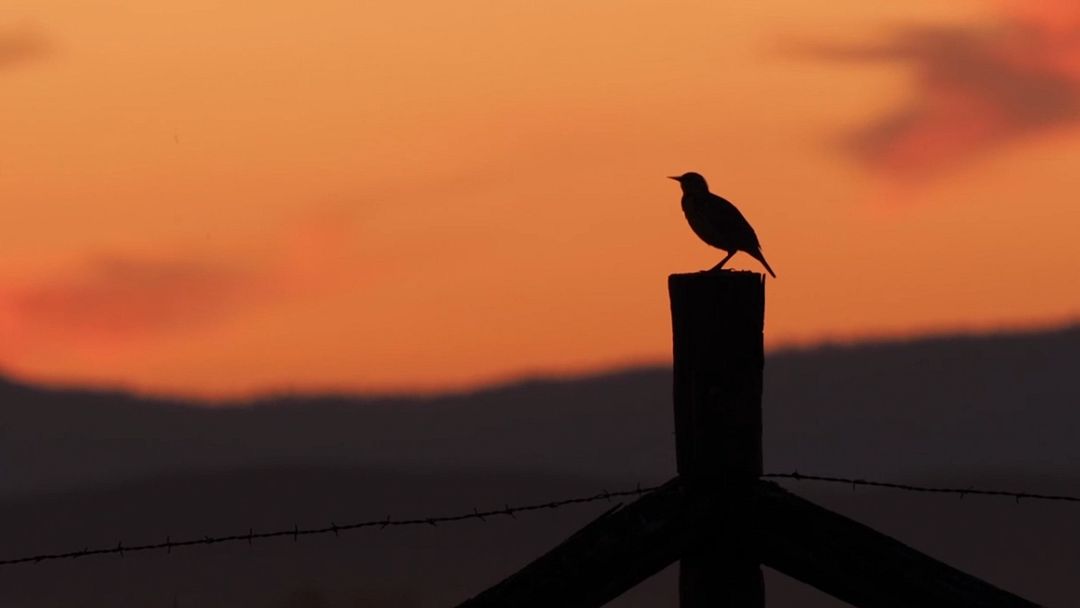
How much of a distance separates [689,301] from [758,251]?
253 inches

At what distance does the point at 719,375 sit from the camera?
21.2 ft

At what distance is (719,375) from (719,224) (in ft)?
19.2

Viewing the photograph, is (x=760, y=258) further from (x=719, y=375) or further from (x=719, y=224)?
(x=719, y=375)

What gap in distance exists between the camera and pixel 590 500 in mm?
6824

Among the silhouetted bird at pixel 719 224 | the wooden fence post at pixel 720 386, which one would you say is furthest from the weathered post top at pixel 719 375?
the silhouetted bird at pixel 719 224

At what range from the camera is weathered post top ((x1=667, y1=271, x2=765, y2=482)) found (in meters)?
6.40

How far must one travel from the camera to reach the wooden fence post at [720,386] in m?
6.32

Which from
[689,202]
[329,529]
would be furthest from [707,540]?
[689,202]

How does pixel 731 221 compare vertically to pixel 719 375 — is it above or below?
above

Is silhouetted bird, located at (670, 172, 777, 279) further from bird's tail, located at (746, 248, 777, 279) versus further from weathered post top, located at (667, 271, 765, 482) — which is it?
weathered post top, located at (667, 271, 765, 482)

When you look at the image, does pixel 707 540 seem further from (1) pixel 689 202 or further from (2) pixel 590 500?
(1) pixel 689 202

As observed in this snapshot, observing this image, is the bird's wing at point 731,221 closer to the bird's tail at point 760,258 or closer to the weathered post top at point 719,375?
the bird's tail at point 760,258

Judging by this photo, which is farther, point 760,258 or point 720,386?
point 760,258

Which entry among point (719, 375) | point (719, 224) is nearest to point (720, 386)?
point (719, 375)
